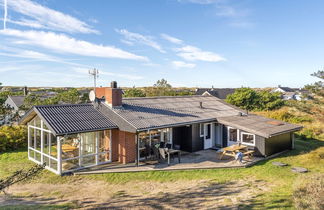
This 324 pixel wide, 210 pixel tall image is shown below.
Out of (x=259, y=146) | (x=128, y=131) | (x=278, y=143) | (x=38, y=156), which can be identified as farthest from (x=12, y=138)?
(x=278, y=143)

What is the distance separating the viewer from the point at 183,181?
11.3 meters

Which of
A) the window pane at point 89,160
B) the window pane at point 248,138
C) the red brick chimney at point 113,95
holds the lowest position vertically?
the window pane at point 89,160

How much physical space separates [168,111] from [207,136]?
3581 mm

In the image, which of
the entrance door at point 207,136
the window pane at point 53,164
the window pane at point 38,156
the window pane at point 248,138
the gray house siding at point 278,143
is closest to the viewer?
the window pane at point 53,164

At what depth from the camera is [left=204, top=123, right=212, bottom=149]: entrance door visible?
681 inches

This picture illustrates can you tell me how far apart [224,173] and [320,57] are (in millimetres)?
14843

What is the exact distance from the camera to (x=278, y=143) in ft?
52.5

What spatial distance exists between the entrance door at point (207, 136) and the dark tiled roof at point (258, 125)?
96cm

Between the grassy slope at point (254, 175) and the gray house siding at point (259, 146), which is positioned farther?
the gray house siding at point (259, 146)

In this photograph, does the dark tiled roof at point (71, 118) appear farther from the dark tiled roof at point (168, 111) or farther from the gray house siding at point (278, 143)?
the gray house siding at point (278, 143)

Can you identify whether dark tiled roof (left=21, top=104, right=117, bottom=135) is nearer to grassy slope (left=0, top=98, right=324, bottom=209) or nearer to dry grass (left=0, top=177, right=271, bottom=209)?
grassy slope (left=0, top=98, right=324, bottom=209)

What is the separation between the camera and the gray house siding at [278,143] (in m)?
15.1

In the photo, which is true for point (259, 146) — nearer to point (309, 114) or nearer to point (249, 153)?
point (249, 153)

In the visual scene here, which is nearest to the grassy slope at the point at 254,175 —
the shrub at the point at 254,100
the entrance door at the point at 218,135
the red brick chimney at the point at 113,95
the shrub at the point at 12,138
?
the shrub at the point at 12,138
